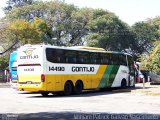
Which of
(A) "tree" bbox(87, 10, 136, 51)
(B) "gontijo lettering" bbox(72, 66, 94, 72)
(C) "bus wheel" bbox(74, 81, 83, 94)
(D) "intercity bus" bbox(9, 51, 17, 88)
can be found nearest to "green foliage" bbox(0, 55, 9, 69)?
(A) "tree" bbox(87, 10, 136, 51)

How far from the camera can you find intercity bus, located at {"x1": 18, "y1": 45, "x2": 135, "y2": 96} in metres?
24.0

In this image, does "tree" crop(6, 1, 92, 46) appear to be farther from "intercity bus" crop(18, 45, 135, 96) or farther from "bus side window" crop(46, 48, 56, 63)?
"bus side window" crop(46, 48, 56, 63)

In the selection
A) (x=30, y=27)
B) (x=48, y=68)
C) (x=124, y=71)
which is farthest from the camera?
(x=30, y=27)

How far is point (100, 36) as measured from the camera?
208 ft

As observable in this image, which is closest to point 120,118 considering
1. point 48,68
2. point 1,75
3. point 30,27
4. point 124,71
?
point 48,68

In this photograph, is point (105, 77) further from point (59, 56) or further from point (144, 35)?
point (144, 35)

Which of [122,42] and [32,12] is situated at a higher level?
[32,12]

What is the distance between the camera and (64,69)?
25.1m

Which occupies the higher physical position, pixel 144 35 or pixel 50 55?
pixel 144 35

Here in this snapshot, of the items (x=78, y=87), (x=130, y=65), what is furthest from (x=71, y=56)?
(x=130, y=65)

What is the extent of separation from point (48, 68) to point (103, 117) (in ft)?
37.8

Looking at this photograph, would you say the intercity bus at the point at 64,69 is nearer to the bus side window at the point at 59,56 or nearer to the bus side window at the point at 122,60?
the bus side window at the point at 59,56

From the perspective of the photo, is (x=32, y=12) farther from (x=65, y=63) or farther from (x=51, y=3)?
(x=65, y=63)

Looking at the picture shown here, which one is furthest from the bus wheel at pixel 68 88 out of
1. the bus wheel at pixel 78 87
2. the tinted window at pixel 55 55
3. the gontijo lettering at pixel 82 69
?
the tinted window at pixel 55 55
